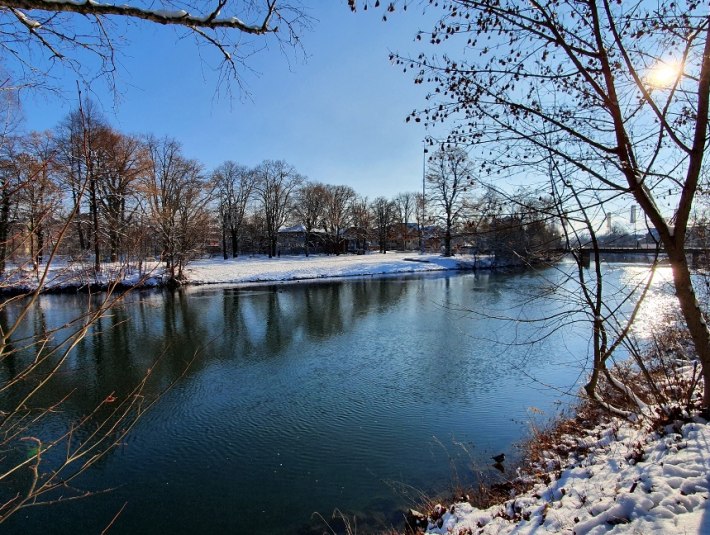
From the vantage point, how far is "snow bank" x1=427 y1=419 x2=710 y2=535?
10.6ft

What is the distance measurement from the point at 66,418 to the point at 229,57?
882 cm

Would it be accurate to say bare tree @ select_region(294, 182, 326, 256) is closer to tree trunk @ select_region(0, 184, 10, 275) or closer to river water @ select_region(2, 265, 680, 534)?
river water @ select_region(2, 265, 680, 534)

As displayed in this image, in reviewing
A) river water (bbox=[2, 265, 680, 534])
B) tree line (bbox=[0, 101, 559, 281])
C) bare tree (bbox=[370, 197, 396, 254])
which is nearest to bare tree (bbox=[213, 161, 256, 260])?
tree line (bbox=[0, 101, 559, 281])

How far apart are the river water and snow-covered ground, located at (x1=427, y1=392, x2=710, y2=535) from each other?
144 centimetres

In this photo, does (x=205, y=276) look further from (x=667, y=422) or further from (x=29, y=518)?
(x=667, y=422)

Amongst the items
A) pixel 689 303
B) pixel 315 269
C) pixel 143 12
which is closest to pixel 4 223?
pixel 143 12

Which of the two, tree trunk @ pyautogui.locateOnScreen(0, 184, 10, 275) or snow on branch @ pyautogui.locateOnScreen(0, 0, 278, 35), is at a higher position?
snow on branch @ pyautogui.locateOnScreen(0, 0, 278, 35)

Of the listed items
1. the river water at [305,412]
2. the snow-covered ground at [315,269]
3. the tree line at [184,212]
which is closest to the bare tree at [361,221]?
the tree line at [184,212]

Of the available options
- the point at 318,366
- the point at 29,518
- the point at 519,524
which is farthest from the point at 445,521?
the point at 318,366

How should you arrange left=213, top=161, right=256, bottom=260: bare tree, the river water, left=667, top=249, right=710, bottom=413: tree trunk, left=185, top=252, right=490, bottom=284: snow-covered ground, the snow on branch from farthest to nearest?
left=213, top=161, right=256, bottom=260: bare tree
left=185, top=252, right=490, bottom=284: snow-covered ground
the river water
left=667, top=249, right=710, bottom=413: tree trunk
the snow on branch

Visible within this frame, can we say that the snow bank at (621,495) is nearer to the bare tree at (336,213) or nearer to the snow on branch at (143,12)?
the snow on branch at (143,12)

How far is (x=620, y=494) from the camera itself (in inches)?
145

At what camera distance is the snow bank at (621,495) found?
323cm

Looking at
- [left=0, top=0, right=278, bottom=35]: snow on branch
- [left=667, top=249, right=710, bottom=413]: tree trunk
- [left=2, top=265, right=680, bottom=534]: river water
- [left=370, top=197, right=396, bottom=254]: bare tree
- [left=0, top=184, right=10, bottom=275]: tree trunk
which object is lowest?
[left=2, top=265, right=680, bottom=534]: river water
